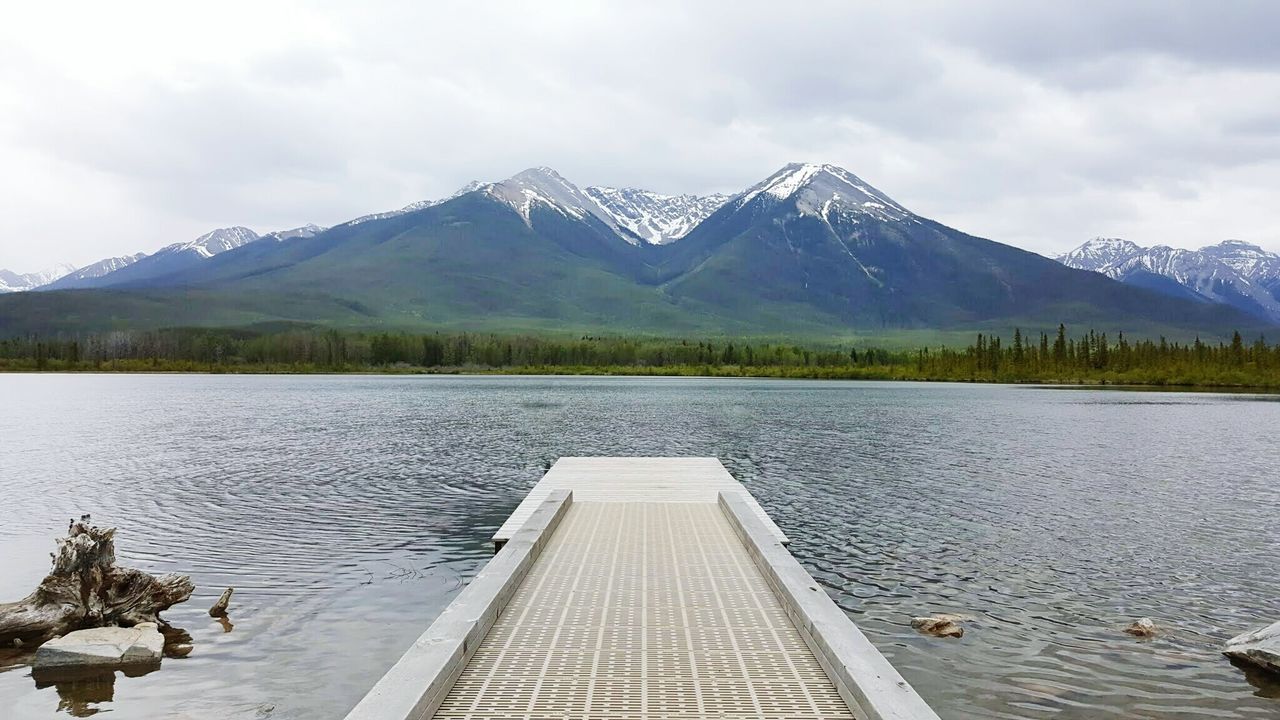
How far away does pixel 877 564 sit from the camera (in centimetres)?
1844

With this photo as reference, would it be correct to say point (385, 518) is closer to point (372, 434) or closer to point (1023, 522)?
point (1023, 522)

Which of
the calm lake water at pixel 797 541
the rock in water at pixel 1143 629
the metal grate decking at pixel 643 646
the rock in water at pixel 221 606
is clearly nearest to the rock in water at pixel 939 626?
the calm lake water at pixel 797 541

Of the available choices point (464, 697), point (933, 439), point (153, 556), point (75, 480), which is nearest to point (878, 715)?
point (464, 697)

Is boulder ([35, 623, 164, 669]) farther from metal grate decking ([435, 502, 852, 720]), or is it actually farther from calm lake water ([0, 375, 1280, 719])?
metal grate decking ([435, 502, 852, 720])

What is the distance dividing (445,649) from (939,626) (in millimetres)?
8555

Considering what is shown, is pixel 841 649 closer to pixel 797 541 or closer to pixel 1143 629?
pixel 1143 629

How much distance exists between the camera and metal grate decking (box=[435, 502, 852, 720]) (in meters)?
8.55

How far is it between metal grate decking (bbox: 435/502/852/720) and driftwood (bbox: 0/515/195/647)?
22.3 feet

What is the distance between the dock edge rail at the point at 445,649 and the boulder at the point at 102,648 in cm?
501

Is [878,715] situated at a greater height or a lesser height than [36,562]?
greater

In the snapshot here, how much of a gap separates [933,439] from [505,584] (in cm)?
4091

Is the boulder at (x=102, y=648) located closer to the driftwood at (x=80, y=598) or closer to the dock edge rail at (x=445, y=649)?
the driftwood at (x=80, y=598)

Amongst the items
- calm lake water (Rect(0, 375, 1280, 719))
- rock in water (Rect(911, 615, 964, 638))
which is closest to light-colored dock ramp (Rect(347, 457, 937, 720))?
calm lake water (Rect(0, 375, 1280, 719))

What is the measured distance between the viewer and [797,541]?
20.5m
